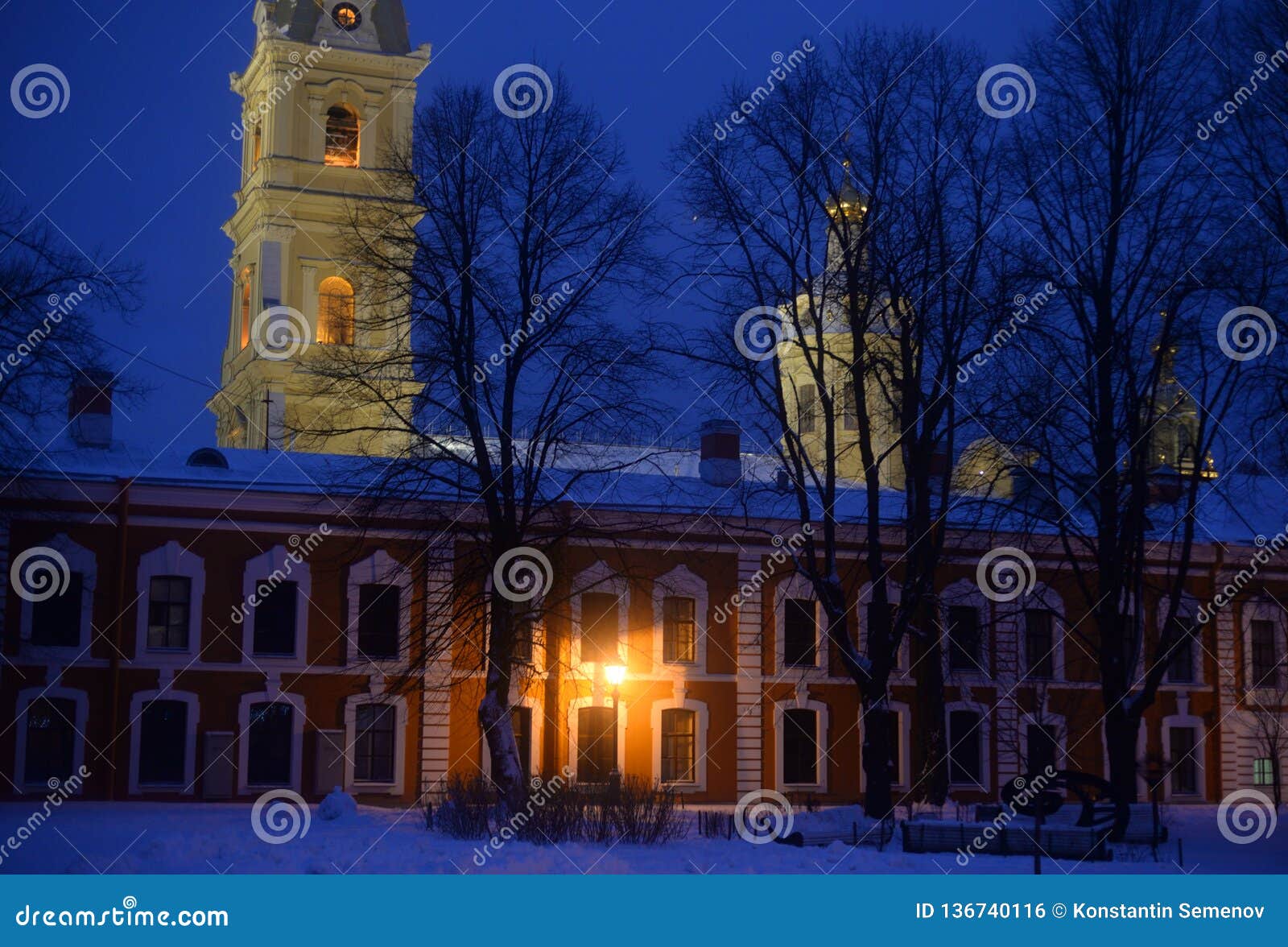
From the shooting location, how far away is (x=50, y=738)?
30.8m

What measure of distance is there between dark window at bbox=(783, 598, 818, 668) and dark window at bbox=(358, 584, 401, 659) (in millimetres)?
8957

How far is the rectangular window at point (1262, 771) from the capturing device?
Answer: 40.1 m

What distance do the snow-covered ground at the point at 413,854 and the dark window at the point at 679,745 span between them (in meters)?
9.68

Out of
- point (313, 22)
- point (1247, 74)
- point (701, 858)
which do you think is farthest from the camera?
point (313, 22)

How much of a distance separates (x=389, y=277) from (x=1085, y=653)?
800 inches

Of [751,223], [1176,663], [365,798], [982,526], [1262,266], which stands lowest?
[365,798]

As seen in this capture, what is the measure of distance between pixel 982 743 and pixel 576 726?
10116 mm

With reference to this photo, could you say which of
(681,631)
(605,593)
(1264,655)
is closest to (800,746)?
(681,631)

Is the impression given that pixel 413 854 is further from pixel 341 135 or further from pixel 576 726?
pixel 341 135

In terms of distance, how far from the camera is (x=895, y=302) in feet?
89.6

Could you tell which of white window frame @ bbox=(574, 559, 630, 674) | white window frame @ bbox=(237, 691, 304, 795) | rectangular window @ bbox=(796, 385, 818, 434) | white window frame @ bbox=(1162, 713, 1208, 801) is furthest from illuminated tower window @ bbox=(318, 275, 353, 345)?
white window frame @ bbox=(1162, 713, 1208, 801)

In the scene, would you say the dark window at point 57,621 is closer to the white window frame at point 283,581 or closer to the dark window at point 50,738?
the dark window at point 50,738

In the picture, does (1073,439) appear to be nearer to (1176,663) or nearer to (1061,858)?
(1061,858)

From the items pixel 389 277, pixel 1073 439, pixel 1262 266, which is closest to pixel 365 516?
pixel 389 277
